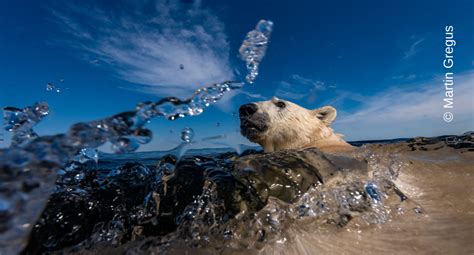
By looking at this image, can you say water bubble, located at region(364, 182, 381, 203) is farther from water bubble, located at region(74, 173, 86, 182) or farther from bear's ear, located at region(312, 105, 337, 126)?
bear's ear, located at region(312, 105, 337, 126)

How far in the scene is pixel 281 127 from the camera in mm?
5977

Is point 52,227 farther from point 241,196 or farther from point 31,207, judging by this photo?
point 241,196

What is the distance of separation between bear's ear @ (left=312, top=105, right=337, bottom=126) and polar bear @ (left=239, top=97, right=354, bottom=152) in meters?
0.21

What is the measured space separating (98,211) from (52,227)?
13.4 inches

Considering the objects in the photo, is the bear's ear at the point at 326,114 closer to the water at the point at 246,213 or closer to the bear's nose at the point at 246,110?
the bear's nose at the point at 246,110

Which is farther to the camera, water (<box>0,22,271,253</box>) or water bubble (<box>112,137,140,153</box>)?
water bubble (<box>112,137,140,153</box>)

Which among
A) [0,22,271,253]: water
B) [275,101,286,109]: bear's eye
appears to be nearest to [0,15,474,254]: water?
[0,22,271,253]: water

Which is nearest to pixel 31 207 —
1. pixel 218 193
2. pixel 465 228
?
pixel 218 193

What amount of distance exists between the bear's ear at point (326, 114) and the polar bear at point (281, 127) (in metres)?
0.21

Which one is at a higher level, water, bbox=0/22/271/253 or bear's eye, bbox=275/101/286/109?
bear's eye, bbox=275/101/286/109

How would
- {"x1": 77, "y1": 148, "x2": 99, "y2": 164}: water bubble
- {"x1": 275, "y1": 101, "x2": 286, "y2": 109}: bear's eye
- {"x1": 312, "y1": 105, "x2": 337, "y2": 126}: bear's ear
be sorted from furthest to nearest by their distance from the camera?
{"x1": 312, "y1": 105, "x2": 337, "y2": 126}: bear's ear < {"x1": 275, "y1": 101, "x2": 286, "y2": 109}: bear's eye < {"x1": 77, "y1": 148, "x2": 99, "y2": 164}: water bubble

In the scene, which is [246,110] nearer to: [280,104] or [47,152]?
[280,104]

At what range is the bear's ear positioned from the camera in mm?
6391

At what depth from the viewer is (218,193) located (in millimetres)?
2301
